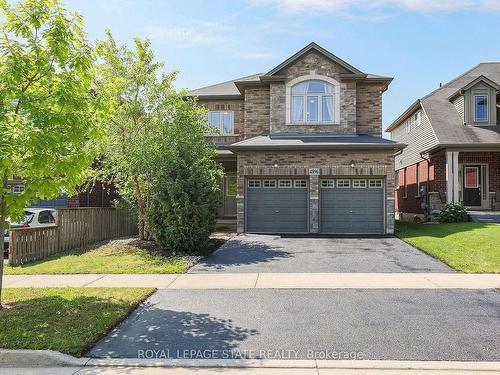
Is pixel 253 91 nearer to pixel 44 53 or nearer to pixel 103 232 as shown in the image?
pixel 103 232

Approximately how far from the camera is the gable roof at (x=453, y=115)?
2025 centimetres

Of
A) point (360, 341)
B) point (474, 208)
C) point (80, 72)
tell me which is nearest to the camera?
point (360, 341)

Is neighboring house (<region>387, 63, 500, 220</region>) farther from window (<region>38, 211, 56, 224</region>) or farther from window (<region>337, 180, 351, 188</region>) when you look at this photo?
window (<region>38, 211, 56, 224</region>)

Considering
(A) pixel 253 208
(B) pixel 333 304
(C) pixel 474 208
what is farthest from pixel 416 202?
(B) pixel 333 304

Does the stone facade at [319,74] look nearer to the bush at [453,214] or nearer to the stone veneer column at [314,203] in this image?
the stone veneer column at [314,203]

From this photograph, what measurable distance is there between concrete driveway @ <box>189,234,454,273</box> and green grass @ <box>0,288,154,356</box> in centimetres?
311

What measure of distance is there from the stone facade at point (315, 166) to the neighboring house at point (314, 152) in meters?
0.04

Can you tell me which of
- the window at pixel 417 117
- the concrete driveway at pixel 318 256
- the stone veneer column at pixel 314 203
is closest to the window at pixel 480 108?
the window at pixel 417 117

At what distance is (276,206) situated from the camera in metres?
18.1

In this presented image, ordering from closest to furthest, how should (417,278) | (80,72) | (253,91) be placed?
1. (80,72)
2. (417,278)
3. (253,91)

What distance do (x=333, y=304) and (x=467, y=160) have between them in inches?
739

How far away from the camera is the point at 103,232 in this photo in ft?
53.4

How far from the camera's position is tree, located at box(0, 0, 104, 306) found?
242 inches

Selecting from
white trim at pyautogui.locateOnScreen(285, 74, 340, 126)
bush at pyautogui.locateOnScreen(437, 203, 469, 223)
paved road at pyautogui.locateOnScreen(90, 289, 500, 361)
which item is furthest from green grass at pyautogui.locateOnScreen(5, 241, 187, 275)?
bush at pyautogui.locateOnScreen(437, 203, 469, 223)
